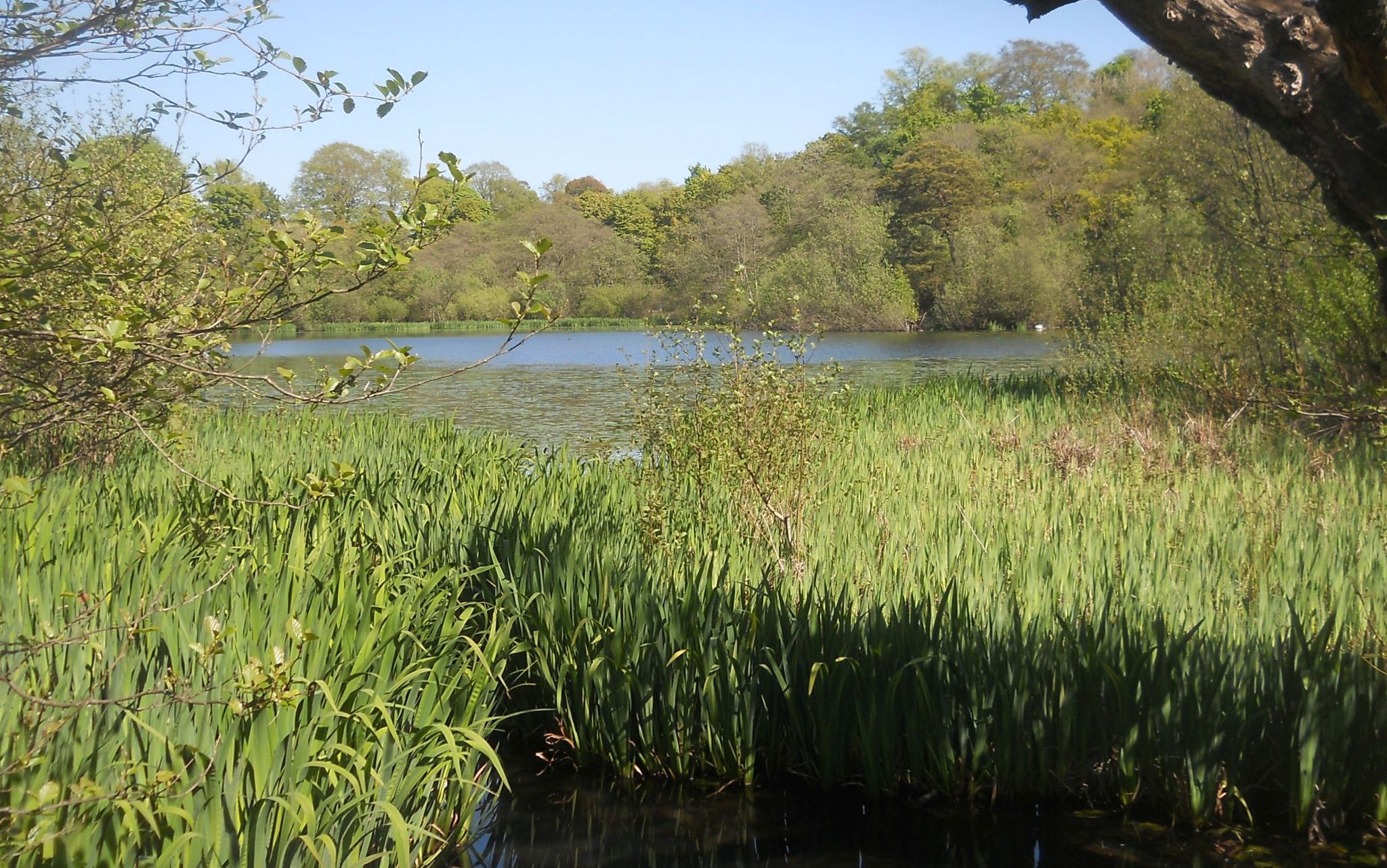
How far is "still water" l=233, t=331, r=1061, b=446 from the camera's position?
14.9 metres

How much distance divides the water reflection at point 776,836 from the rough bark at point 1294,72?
2050 mm

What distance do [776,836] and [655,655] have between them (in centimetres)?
83

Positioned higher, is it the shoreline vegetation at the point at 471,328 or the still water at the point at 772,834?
the shoreline vegetation at the point at 471,328

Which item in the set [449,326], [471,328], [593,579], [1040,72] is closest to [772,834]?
[593,579]

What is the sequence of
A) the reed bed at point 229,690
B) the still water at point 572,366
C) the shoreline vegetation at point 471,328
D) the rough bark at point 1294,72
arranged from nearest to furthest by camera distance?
1. the reed bed at point 229,690
2. the rough bark at point 1294,72
3. the still water at point 572,366
4. the shoreline vegetation at point 471,328

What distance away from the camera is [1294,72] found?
3414 mm

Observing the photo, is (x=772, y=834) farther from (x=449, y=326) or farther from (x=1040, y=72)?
(x=1040, y=72)

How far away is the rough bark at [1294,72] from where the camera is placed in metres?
3.29

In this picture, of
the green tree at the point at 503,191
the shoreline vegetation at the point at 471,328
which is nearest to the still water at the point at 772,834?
the shoreline vegetation at the point at 471,328

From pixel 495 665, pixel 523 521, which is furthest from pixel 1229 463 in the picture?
pixel 495 665

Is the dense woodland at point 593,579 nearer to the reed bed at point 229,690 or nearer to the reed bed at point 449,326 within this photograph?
the reed bed at point 229,690

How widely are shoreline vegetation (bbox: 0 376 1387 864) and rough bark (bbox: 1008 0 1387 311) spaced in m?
1.48

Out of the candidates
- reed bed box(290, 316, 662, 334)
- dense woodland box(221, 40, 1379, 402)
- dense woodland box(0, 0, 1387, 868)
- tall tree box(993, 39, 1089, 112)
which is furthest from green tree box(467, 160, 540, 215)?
dense woodland box(0, 0, 1387, 868)

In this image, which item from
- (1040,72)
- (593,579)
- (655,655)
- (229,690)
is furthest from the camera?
(1040,72)
